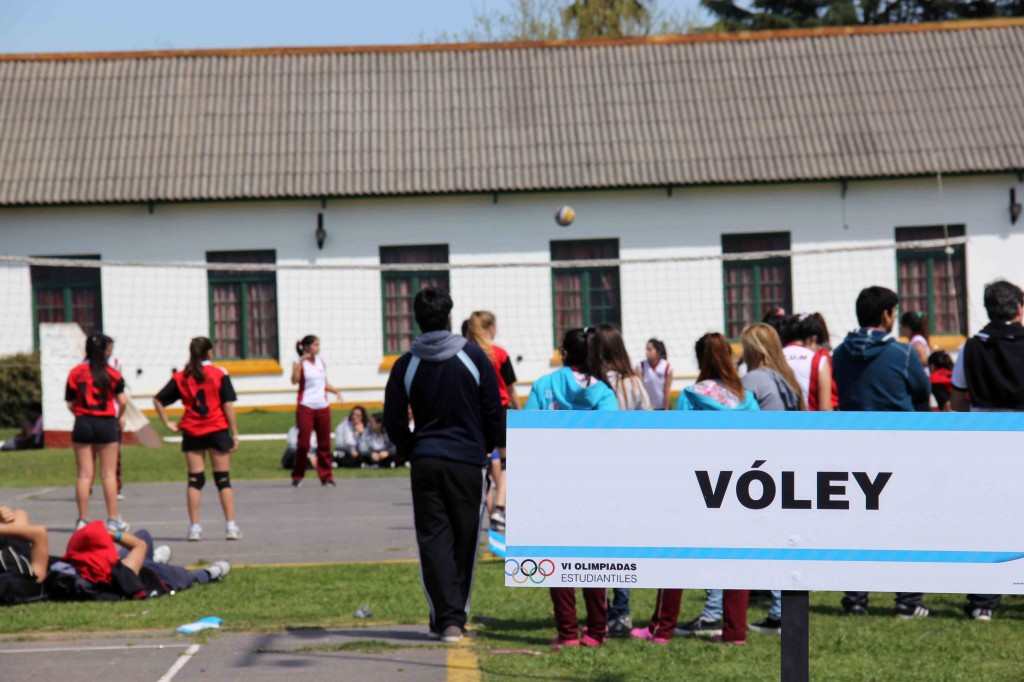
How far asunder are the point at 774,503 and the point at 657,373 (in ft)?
36.8

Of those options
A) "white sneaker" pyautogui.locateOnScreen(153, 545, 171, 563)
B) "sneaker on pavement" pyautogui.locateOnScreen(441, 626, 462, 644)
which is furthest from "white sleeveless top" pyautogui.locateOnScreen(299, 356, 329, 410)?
"sneaker on pavement" pyautogui.locateOnScreen(441, 626, 462, 644)

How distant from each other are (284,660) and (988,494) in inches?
168

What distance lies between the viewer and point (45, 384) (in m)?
23.3

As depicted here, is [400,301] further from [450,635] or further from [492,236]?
[450,635]

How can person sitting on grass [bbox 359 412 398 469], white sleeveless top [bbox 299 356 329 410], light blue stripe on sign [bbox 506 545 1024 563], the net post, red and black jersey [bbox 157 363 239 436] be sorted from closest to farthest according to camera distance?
light blue stripe on sign [bbox 506 545 1024 563]
the net post
red and black jersey [bbox 157 363 239 436]
white sleeveless top [bbox 299 356 329 410]
person sitting on grass [bbox 359 412 398 469]

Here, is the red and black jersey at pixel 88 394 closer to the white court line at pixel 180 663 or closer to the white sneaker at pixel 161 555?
the white sneaker at pixel 161 555

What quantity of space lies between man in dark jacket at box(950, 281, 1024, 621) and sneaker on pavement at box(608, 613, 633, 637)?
8.12ft

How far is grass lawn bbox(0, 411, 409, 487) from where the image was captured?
62.4 feet

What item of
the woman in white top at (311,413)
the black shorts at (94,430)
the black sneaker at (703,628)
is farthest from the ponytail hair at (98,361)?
the black sneaker at (703,628)

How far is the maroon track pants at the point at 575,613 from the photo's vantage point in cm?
789

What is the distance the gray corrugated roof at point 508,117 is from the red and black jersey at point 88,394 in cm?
1538

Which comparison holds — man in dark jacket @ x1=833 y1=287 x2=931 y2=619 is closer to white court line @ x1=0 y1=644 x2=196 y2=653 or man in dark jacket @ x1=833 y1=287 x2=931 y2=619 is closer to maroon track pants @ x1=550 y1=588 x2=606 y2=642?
maroon track pants @ x1=550 y1=588 x2=606 y2=642

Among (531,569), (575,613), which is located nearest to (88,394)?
(575,613)

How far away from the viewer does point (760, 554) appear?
4.93m
